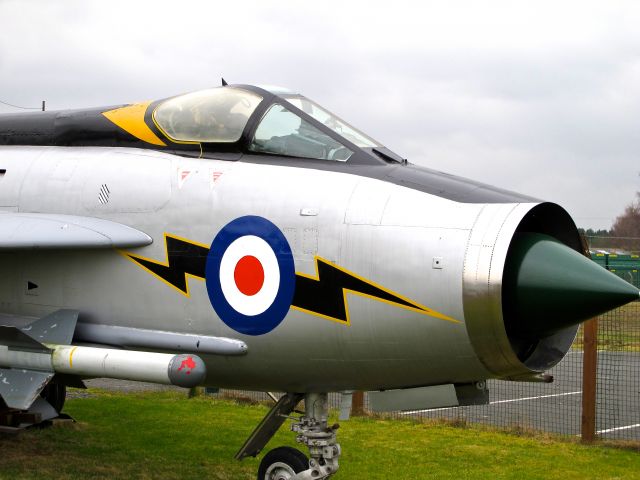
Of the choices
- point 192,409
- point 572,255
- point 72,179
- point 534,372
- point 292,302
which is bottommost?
point 192,409

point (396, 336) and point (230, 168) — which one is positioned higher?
point (230, 168)

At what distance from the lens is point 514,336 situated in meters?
4.98

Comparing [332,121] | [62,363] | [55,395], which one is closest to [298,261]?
[332,121]

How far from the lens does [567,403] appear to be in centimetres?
1316

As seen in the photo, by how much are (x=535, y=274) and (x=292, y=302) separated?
1.56 metres

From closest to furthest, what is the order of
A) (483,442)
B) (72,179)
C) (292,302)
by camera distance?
1. (292,302)
2. (72,179)
3. (483,442)

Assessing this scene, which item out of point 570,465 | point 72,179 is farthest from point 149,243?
point 570,465

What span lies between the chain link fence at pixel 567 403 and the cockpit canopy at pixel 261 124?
5863 mm

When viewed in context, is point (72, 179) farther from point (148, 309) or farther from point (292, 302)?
point (292, 302)

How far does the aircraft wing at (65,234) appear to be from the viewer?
18.6 feet

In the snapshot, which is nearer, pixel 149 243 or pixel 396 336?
pixel 396 336

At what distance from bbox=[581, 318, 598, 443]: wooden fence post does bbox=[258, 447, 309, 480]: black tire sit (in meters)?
4.96

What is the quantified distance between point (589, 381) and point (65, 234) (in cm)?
661

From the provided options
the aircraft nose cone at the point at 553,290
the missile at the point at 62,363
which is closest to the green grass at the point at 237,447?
the missile at the point at 62,363
